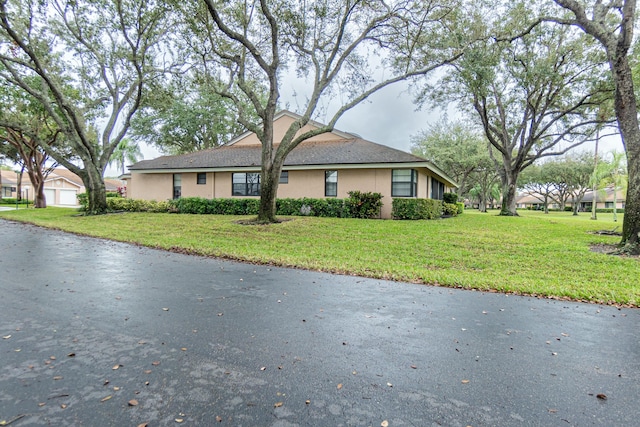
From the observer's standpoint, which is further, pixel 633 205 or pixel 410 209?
pixel 410 209

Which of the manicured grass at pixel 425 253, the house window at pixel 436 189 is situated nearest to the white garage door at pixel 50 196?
the manicured grass at pixel 425 253

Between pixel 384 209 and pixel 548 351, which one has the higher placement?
pixel 384 209

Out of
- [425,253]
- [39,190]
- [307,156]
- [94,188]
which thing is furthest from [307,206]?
[39,190]

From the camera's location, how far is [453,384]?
2.41 metres

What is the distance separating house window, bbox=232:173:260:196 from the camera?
18906 millimetres

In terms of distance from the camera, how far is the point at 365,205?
1535 cm

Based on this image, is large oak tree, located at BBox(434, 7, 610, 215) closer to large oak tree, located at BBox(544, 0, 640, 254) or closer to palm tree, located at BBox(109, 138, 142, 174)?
large oak tree, located at BBox(544, 0, 640, 254)

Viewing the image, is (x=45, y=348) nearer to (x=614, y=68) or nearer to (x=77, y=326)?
(x=77, y=326)

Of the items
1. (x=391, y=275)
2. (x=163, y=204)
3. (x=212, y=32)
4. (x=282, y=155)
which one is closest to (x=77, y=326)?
(x=391, y=275)

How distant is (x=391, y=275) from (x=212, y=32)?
37.5 feet

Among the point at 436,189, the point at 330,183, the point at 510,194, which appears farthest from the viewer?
the point at 510,194

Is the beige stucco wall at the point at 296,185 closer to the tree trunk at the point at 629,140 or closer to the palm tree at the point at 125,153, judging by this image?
the tree trunk at the point at 629,140

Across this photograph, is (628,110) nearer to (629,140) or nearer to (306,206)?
(629,140)

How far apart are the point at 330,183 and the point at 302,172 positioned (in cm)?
174
